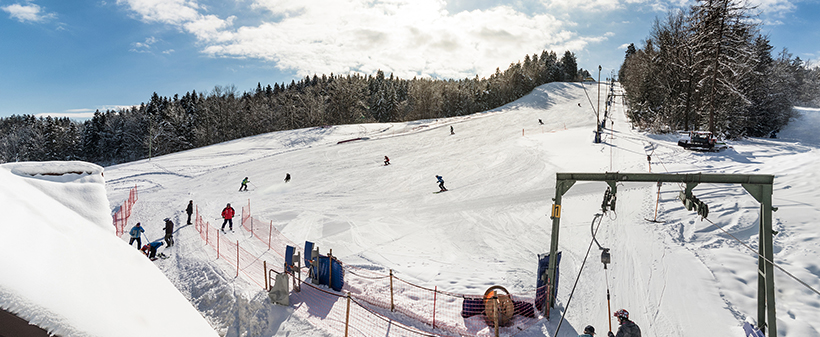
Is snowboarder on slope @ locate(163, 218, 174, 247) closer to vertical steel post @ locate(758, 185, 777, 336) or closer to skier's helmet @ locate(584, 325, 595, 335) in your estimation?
skier's helmet @ locate(584, 325, 595, 335)

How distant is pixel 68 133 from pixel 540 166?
111018 mm

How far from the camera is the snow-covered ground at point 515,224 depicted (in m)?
9.65

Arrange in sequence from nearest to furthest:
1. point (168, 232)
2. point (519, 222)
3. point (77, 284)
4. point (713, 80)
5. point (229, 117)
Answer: point (77, 284)
point (168, 232)
point (519, 222)
point (713, 80)
point (229, 117)

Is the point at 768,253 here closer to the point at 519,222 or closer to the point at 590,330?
the point at 590,330

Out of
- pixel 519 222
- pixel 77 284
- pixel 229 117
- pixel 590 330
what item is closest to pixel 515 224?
pixel 519 222

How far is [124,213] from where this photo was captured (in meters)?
21.4

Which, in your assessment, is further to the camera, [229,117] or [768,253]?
[229,117]

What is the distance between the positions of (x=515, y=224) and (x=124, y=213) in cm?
2235

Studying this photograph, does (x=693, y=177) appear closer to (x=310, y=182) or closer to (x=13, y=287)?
(x=13, y=287)

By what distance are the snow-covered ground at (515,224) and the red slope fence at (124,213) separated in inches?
21.2

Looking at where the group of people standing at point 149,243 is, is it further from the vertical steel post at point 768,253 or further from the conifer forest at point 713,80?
the conifer forest at point 713,80

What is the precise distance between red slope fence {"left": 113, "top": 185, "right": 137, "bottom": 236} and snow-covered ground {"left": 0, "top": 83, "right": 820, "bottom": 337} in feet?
1.76

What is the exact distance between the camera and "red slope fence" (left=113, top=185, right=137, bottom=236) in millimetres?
18339

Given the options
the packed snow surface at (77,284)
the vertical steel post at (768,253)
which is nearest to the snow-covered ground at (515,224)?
the vertical steel post at (768,253)
